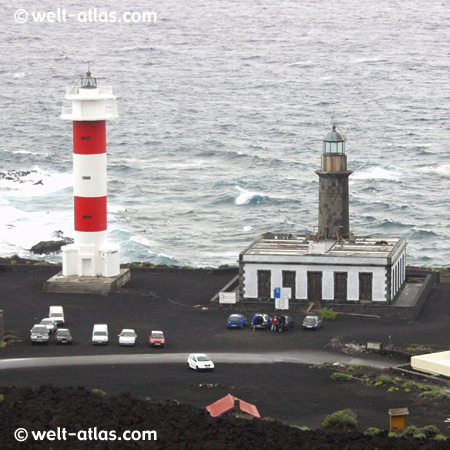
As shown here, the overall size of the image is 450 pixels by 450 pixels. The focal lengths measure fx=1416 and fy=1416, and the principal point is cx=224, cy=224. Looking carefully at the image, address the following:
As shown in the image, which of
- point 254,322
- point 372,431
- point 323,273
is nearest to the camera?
point 372,431

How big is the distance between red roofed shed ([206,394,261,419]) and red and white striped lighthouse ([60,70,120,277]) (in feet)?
84.2

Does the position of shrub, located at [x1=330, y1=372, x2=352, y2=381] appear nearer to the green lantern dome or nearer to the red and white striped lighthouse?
the red and white striped lighthouse

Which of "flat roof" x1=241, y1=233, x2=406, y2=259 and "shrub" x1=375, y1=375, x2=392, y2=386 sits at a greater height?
"flat roof" x1=241, y1=233, x2=406, y2=259

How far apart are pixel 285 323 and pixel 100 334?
8533 millimetres

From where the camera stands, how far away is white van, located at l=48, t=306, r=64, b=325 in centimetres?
6381

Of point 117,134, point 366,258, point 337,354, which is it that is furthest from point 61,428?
point 117,134

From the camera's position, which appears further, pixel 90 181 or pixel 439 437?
pixel 90 181

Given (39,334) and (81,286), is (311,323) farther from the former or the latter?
(81,286)

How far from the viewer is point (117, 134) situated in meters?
166

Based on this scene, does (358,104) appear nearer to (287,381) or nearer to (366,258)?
A: (366,258)

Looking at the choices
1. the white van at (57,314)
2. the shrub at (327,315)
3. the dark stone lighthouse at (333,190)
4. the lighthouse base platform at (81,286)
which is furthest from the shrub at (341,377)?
the dark stone lighthouse at (333,190)

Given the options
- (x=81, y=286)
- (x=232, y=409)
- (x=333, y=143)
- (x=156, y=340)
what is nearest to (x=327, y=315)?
(x=156, y=340)

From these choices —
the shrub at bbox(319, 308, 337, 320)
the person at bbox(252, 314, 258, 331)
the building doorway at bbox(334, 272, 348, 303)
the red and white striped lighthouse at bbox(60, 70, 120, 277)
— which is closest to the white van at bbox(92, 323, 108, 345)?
the person at bbox(252, 314, 258, 331)
